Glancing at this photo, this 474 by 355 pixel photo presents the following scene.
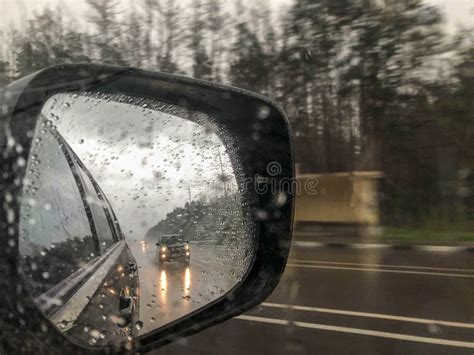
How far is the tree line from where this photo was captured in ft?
51.6

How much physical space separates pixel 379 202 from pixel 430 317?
10.1m

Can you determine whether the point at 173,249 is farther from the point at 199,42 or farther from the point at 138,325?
the point at 199,42

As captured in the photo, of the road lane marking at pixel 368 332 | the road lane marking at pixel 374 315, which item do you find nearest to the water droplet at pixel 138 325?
the road lane marking at pixel 368 332

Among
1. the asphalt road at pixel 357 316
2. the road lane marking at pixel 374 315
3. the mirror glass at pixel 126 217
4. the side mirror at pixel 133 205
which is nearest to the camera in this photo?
the side mirror at pixel 133 205

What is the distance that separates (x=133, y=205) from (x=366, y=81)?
14.6 m

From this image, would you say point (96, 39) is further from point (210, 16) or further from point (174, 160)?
point (174, 160)

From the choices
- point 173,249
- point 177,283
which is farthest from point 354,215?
point 173,249

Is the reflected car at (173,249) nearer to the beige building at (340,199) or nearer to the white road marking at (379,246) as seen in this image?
the white road marking at (379,246)

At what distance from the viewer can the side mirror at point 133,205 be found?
1.92 meters

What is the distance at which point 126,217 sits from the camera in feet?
8.07

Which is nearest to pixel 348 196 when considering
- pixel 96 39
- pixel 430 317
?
pixel 96 39

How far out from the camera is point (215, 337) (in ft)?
16.6

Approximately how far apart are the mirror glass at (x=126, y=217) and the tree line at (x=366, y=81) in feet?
40.6

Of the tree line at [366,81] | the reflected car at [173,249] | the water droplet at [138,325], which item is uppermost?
the tree line at [366,81]
